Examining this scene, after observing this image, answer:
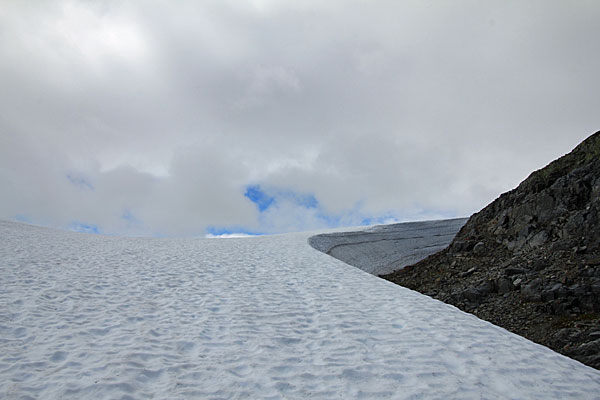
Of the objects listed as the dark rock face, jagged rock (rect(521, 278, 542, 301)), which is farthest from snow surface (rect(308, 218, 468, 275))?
jagged rock (rect(521, 278, 542, 301))

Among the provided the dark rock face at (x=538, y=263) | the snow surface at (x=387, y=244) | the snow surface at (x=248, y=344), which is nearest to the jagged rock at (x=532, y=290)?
the dark rock face at (x=538, y=263)

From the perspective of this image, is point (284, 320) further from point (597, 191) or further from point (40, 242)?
point (40, 242)

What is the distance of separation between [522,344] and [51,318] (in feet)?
28.7

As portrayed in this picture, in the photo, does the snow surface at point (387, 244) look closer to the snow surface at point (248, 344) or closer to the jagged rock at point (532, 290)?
the jagged rock at point (532, 290)

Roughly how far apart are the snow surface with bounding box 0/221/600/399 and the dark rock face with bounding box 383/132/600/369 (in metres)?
2.57

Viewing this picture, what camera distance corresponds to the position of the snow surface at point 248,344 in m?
5.11

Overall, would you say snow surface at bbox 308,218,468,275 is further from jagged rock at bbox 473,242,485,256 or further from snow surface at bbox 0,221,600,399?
snow surface at bbox 0,221,600,399

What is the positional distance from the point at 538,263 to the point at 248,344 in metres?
10.5

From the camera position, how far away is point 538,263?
12516mm

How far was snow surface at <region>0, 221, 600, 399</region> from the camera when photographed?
5109mm

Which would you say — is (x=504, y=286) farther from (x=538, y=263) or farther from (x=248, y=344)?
(x=248, y=344)

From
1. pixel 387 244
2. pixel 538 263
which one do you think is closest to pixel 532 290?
pixel 538 263

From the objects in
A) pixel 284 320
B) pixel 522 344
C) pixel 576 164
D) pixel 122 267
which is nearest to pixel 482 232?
pixel 576 164

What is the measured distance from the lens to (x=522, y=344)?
7156 millimetres
